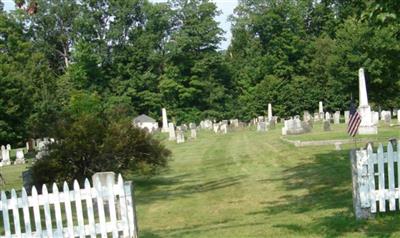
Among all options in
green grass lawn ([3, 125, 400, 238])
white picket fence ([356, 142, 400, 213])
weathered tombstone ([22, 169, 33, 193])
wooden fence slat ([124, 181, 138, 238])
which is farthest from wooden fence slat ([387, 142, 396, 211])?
weathered tombstone ([22, 169, 33, 193])

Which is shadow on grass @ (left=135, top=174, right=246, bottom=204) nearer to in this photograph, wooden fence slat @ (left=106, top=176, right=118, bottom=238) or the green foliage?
the green foliage

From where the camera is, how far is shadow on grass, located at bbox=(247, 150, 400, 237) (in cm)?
779

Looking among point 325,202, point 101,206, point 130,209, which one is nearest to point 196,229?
point 130,209

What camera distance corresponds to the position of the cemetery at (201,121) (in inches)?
325

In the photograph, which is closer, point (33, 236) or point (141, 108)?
point (33, 236)

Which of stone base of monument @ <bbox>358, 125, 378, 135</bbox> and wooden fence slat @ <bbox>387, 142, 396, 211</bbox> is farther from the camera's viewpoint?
stone base of monument @ <bbox>358, 125, 378, 135</bbox>

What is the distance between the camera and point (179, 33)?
74.0m

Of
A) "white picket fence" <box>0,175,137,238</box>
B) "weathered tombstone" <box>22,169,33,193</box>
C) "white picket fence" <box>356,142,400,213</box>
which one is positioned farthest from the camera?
"weathered tombstone" <box>22,169,33,193</box>

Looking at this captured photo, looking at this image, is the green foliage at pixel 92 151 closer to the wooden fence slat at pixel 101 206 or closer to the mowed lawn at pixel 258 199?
the mowed lawn at pixel 258 199

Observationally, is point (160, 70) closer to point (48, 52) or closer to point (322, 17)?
point (48, 52)

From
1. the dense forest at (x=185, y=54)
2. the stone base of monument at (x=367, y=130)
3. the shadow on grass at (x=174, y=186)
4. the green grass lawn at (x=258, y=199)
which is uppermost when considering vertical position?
the dense forest at (x=185, y=54)

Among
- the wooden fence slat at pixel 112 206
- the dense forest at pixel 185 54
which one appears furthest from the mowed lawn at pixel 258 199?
the dense forest at pixel 185 54

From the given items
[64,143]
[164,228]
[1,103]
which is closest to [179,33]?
[1,103]

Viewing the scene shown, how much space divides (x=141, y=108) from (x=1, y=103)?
35949 millimetres
